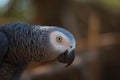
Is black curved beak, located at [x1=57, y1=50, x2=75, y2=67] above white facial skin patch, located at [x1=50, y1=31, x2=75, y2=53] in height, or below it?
below

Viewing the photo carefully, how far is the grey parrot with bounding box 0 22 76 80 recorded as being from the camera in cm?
204

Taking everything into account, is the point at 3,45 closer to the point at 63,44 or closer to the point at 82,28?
the point at 63,44

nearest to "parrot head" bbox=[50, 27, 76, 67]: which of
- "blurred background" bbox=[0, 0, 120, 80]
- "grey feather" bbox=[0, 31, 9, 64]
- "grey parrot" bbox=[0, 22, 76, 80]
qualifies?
"grey parrot" bbox=[0, 22, 76, 80]

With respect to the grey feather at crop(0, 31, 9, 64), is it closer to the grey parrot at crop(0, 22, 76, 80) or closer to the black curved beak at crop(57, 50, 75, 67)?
the grey parrot at crop(0, 22, 76, 80)

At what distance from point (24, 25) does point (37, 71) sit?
142cm

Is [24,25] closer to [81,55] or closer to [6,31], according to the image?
[6,31]

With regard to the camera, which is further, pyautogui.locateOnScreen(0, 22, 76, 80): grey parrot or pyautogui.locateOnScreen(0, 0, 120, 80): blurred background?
pyautogui.locateOnScreen(0, 0, 120, 80): blurred background

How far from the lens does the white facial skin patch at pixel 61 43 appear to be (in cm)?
202

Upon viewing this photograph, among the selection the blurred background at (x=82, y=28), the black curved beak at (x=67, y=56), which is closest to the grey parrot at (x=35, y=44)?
the black curved beak at (x=67, y=56)

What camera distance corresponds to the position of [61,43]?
2041 mm

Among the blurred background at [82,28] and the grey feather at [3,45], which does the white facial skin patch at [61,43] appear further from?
the blurred background at [82,28]

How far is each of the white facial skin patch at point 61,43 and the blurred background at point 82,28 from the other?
1.38 meters

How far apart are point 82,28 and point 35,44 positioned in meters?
2.39

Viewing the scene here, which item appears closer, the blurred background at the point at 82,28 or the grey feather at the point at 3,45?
the grey feather at the point at 3,45
